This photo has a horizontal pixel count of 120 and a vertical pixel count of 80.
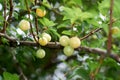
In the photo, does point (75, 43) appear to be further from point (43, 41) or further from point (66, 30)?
point (66, 30)

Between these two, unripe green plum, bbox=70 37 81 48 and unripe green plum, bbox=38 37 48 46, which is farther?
unripe green plum, bbox=38 37 48 46

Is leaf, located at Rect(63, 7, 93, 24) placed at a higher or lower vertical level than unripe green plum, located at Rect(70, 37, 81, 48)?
higher

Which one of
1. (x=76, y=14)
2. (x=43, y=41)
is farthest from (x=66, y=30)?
(x=76, y=14)

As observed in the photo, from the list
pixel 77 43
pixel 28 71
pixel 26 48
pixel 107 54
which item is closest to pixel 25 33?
pixel 26 48

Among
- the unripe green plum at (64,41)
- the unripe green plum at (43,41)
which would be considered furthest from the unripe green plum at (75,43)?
the unripe green plum at (43,41)

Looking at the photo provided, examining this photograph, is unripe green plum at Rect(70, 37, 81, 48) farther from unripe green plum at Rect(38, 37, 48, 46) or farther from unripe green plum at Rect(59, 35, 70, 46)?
unripe green plum at Rect(38, 37, 48, 46)

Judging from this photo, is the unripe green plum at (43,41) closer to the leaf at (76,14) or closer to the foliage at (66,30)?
the foliage at (66,30)

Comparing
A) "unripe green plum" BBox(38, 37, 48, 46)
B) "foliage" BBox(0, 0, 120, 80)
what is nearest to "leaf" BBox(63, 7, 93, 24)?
"foliage" BBox(0, 0, 120, 80)

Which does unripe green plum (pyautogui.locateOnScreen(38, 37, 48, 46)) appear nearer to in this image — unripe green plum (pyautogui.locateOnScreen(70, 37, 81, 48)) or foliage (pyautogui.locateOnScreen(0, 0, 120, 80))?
foliage (pyautogui.locateOnScreen(0, 0, 120, 80))

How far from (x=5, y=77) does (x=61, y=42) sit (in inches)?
17.8

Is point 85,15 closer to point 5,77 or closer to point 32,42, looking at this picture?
point 32,42

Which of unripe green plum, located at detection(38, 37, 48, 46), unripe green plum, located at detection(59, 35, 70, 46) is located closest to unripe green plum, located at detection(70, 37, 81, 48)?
unripe green plum, located at detection(59, 35, 70, 46)

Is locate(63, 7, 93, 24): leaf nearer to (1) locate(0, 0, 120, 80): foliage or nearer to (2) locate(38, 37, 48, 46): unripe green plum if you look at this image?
(1) locate(0, 0, 120, 80): foliage

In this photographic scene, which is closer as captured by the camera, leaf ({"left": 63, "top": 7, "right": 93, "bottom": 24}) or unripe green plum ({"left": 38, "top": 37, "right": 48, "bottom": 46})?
leaf ({"left": 63, "top": 7, "right": 93, "bottom": 24})
